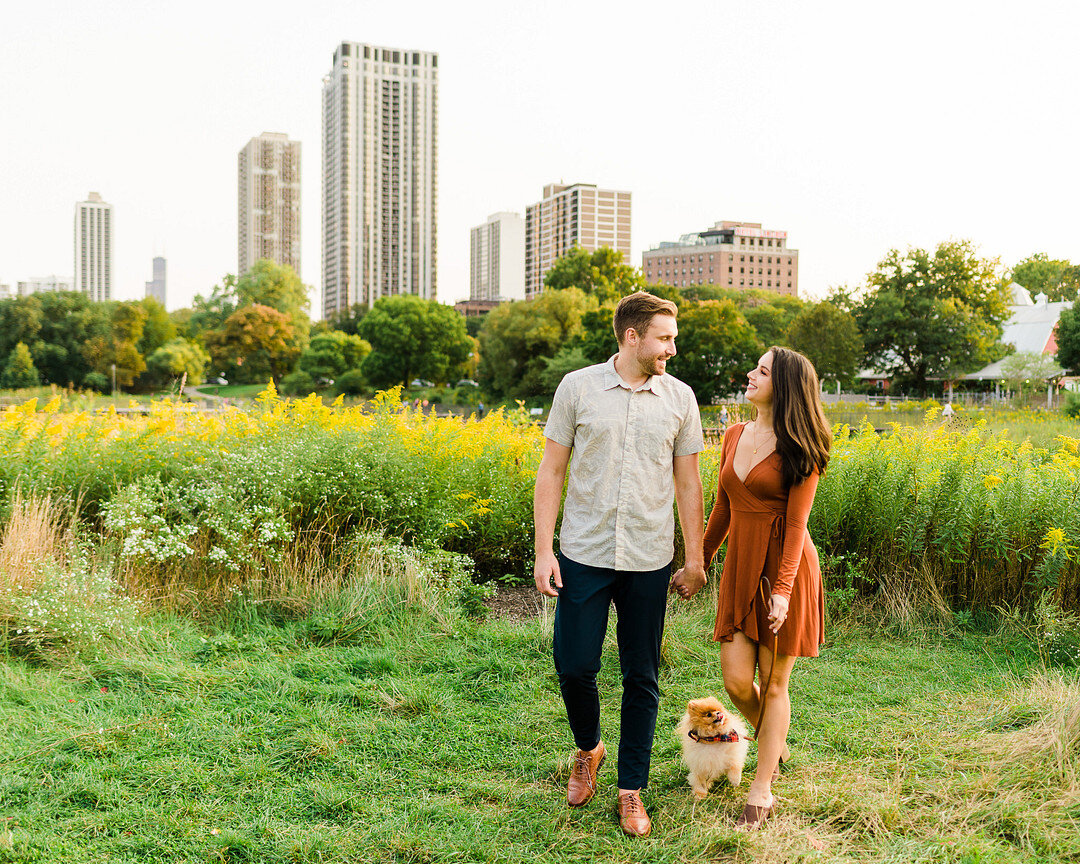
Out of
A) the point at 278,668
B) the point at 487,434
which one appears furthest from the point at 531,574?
the point at 278,668

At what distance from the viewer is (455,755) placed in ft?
12.1

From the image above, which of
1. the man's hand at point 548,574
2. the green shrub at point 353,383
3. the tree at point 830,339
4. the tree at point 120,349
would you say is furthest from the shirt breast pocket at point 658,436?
the tree at point 120,349

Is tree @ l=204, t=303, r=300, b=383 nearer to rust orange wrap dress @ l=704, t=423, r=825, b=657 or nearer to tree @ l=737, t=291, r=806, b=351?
tree @ l=737, t=291, r=806, b=351

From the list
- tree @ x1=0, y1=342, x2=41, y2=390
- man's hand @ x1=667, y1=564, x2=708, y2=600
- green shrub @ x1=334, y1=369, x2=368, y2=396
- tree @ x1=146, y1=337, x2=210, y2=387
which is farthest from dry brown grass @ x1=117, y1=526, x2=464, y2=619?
tree @ x1=0, y1=342, x2=41, y2=390

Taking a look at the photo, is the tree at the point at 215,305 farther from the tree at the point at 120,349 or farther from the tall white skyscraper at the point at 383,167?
the tall white skyscraper at the point at 383,167

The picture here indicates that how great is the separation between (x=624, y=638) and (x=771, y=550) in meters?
0.62

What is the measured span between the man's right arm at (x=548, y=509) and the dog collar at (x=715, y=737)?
0.79 m

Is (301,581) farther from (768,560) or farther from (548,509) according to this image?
(768,560)

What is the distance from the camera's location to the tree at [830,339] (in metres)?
39.1

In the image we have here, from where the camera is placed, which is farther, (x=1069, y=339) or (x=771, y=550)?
(x=1069, y=339)

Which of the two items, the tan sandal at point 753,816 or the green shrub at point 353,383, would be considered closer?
the tan sandal at point 753,816

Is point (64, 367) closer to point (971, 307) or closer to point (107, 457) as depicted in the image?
point (971, 307)

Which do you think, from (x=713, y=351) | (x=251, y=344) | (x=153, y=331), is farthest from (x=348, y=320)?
(x=713, y=351)

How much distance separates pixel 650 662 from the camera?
3168 millimetres
